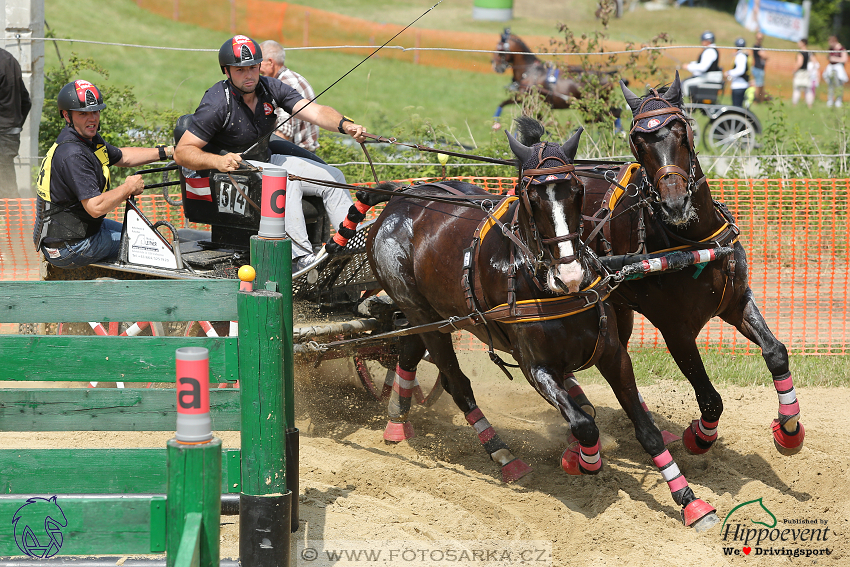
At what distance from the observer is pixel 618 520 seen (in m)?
4.17

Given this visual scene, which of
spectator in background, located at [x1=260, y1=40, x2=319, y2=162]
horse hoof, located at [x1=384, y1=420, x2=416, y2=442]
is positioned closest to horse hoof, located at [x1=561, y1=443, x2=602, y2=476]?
horse hoof, located at [x1=384, y1=420, x2=416, y2=442]

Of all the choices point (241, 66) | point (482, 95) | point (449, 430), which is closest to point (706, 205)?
point (449, 430)

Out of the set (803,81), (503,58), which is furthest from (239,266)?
(803,81)

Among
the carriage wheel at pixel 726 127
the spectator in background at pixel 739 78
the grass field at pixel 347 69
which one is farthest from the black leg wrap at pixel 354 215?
the spectator in background at pixel 739 78

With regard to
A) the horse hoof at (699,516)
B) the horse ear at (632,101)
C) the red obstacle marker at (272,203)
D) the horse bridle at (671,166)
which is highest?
the horse ear at (632,101)

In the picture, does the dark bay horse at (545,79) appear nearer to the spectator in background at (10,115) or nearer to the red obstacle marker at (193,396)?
the spectator in background at (10,115)

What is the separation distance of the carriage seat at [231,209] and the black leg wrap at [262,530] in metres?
2.55

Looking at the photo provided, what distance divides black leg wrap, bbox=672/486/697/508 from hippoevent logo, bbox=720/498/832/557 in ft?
0.64

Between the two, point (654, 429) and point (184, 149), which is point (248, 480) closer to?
point (654, 429)

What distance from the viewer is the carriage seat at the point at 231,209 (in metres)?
5.30

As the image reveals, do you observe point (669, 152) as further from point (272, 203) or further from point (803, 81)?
point (803, 81)

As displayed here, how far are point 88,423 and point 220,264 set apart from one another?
2431 millimetres

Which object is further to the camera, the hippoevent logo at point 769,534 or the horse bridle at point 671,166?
the horse bridle at point 671,166

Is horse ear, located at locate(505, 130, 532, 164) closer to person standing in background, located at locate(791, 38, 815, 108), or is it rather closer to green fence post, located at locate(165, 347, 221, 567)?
green fence post, located at locate(165, 347, 221, 567)
